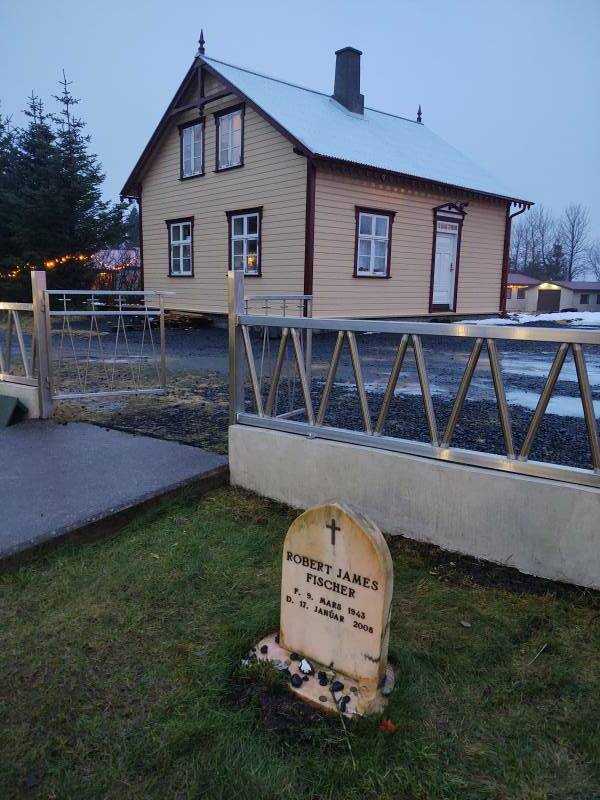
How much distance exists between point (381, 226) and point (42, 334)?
1134 centimetres

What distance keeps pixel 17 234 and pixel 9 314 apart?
18791 millimetres

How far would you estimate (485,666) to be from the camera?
90.8 inches

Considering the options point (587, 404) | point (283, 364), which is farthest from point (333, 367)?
point (283, 364)

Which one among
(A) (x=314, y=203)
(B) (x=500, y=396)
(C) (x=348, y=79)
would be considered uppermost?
(C) (x=348, y=79)

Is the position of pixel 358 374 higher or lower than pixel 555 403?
higher

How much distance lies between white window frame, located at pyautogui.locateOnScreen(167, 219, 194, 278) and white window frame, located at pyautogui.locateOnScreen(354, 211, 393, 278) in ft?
16.9

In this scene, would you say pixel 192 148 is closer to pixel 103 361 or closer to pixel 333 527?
pixel 103 361

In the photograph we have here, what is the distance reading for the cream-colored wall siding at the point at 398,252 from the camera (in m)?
14.0

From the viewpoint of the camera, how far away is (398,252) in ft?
51.8

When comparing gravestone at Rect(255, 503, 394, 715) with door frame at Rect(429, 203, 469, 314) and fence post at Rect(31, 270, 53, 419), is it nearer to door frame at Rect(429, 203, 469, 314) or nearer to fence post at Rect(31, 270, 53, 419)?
fence post at Rect(31, 270, 53, 419)

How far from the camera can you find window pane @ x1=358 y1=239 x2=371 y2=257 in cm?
1489

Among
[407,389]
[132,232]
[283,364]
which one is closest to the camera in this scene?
[283,364]

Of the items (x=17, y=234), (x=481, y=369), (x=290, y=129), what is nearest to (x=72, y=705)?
(x=481, y=369)

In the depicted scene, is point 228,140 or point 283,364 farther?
point 228,140
